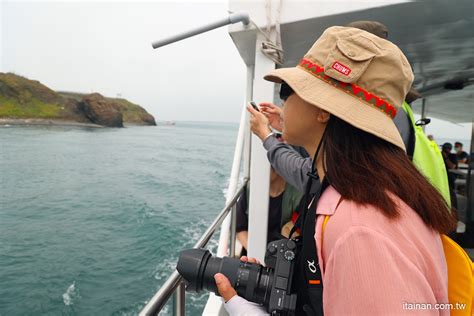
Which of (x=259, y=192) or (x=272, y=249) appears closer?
(x=272, y=249)

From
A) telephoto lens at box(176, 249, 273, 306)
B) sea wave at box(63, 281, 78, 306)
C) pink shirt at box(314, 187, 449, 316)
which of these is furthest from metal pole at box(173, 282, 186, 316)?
sea wave at box(63, 281, 78, 306)

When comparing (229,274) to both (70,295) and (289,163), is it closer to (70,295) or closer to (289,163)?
(289,163)

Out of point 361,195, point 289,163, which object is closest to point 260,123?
point 289,163

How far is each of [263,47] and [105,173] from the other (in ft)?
99.3

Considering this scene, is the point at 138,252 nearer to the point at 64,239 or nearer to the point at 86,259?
the point at 86,259

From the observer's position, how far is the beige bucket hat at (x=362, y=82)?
558 mm

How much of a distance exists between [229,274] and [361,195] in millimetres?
379

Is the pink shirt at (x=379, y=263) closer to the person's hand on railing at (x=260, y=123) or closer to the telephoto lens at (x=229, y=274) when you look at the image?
the telephoto lens at (x=229, y=274)

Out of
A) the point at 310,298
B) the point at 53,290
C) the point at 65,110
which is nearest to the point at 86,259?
the point at 53,290

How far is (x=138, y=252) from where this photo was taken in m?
13.1

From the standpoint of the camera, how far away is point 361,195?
50 cm

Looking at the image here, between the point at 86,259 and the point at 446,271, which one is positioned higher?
the point at 446,271

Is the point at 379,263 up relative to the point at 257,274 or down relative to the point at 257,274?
up

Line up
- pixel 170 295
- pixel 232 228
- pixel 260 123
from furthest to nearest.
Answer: pixel 232 228
pixel 260 123
pixel 170 295
